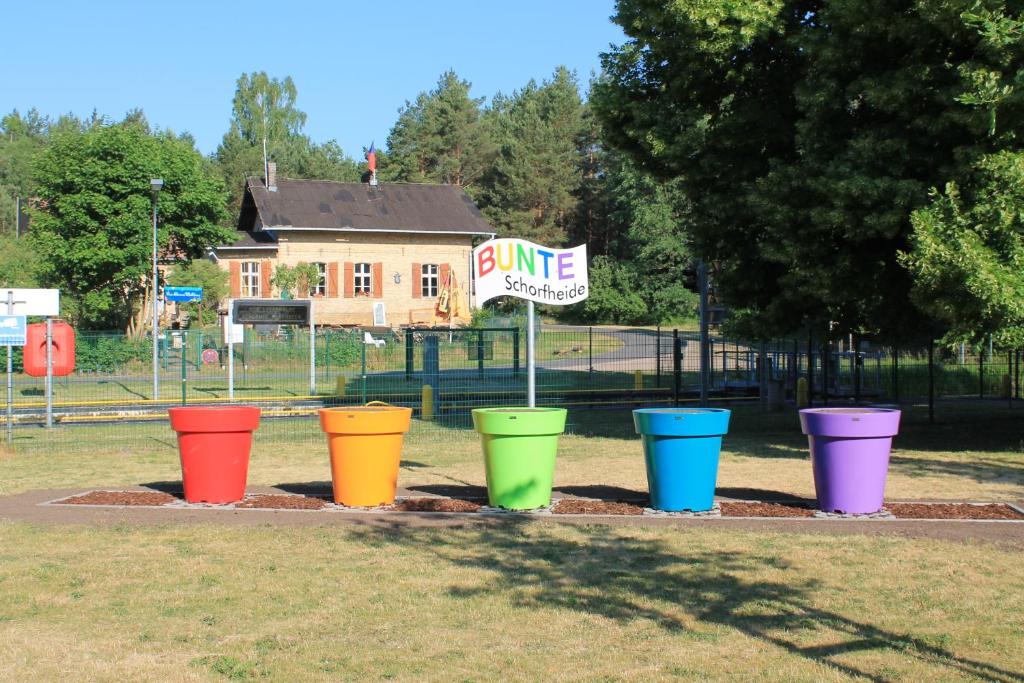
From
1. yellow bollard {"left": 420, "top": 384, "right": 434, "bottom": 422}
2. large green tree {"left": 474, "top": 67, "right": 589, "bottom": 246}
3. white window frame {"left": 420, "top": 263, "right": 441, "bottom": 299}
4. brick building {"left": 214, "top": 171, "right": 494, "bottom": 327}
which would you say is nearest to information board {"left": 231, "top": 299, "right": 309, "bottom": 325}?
yellow bollard {"left": 420, "top": 384, "right": 434, "bottom": 422}

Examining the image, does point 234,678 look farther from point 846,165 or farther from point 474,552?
point 846,165

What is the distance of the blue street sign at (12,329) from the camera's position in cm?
1734

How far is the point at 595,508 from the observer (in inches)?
440

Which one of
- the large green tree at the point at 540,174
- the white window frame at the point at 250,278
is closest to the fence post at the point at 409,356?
the white window frame at the point at 250,278

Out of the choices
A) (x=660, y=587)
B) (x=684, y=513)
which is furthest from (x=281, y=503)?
(x=660, y=587)

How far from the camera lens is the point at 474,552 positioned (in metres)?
9.10

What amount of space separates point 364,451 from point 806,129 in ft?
28.3

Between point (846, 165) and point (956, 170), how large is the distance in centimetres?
143

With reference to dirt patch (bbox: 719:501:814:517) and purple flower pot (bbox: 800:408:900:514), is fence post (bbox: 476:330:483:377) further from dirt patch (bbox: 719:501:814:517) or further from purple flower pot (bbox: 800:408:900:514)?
purple flower pot (bbox: 800:408:900:514)

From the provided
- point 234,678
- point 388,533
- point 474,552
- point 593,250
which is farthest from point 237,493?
point 593,250

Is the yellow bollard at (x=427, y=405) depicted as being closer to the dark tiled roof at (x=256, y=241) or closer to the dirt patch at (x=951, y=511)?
the dirt patch at (x=951, y=511)

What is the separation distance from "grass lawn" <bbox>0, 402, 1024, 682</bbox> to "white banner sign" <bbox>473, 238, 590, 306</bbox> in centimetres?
262

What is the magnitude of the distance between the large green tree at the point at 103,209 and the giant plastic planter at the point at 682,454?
36816mm

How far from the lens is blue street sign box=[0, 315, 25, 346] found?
17.3m
